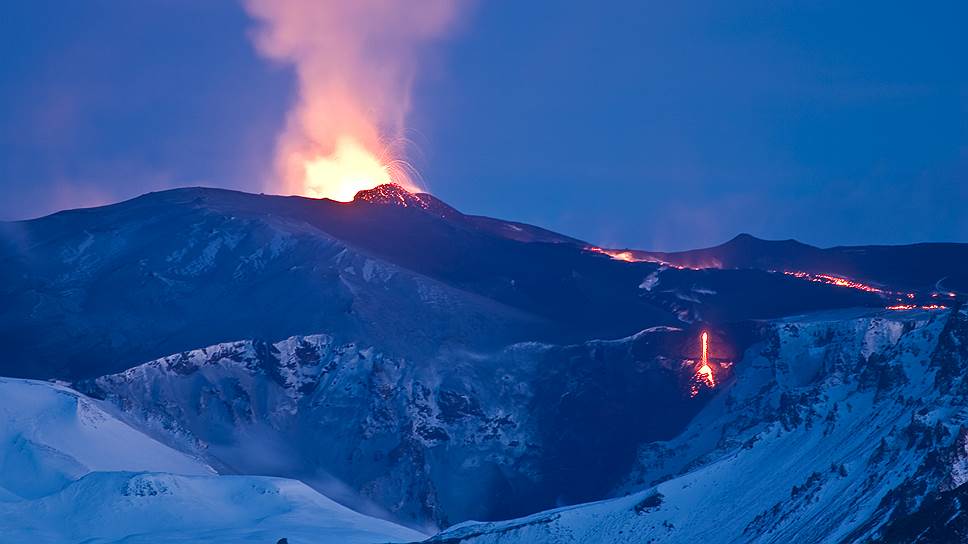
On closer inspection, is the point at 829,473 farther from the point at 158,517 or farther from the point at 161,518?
the point at 158,517

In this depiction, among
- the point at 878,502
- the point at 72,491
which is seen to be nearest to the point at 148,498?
the point at 72,491

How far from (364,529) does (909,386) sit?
51.1 meters

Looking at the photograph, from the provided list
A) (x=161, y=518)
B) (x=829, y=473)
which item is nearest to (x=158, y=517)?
(x=161, y=518)

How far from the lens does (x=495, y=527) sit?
560 feet

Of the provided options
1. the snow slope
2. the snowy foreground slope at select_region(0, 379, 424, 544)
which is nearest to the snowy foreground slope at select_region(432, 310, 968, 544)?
the snow slope

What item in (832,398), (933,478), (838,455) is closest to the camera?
(933,478)

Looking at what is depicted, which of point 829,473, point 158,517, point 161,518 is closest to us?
point 829,473

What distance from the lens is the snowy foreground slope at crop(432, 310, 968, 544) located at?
478 ft

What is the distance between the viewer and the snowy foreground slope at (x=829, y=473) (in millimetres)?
145750

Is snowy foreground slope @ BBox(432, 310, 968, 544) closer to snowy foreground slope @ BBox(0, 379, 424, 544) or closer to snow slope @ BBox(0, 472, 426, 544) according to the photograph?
snow slope @ BBox(0, 472, 426, 544)

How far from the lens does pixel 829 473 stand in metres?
158

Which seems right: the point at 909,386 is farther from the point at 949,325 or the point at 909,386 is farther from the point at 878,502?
the point at 878,502

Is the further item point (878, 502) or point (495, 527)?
point (495, 527)

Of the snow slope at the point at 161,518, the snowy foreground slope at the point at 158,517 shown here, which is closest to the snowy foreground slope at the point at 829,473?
the snow slope at the point at 161,518
